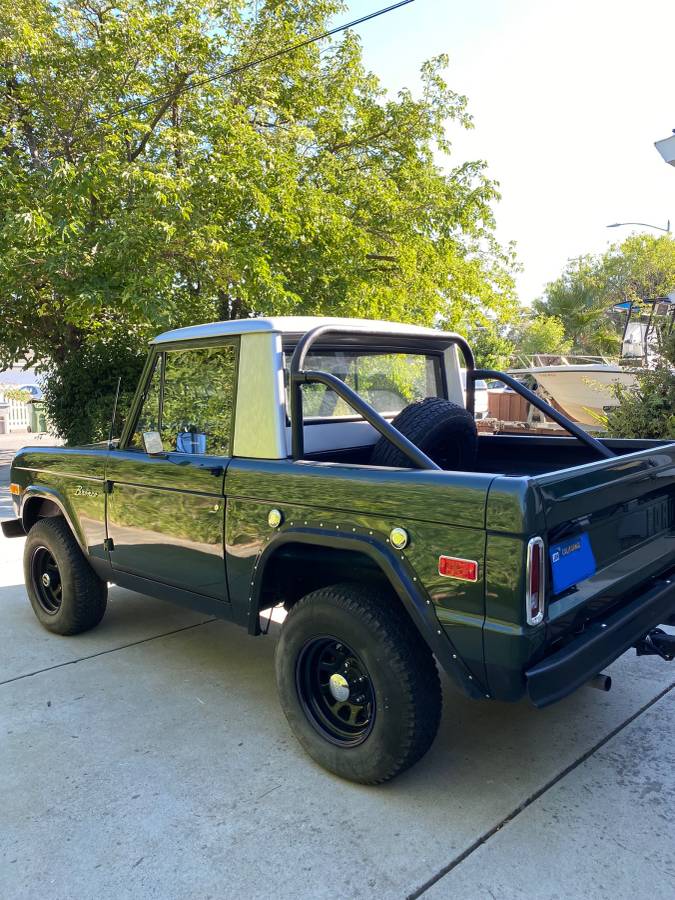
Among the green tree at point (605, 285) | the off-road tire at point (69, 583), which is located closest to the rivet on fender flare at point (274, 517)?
the off-road tire at point (69, 583)

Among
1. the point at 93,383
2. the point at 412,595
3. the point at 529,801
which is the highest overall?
the point at 93,383

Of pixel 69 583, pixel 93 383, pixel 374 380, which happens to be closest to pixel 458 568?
pixel 374 380

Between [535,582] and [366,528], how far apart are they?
661 millimetres

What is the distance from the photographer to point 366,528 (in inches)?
102

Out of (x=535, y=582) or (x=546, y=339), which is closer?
(x=535, y=582)

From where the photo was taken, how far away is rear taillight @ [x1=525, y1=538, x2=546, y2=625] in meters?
2.19

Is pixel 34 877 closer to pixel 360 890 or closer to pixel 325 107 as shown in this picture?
pixel 360 890

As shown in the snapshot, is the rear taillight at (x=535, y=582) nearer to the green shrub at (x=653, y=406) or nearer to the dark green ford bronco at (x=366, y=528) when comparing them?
the dark green ford bronco at (x=366, y=528)

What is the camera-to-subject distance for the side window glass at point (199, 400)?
331cm

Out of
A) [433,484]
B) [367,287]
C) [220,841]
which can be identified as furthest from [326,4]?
[220,841]

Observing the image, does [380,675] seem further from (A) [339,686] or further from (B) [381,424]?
(B) [381,424]

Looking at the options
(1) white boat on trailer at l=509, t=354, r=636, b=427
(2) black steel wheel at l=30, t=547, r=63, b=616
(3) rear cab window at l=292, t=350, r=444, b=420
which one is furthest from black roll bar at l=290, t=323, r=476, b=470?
(1) white boat on trailer at l=509, t=354, r=636, b=427

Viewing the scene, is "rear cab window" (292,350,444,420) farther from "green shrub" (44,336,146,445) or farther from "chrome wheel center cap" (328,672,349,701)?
"green shrub" (44,336,146,445)

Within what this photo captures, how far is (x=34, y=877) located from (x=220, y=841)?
0.61m
